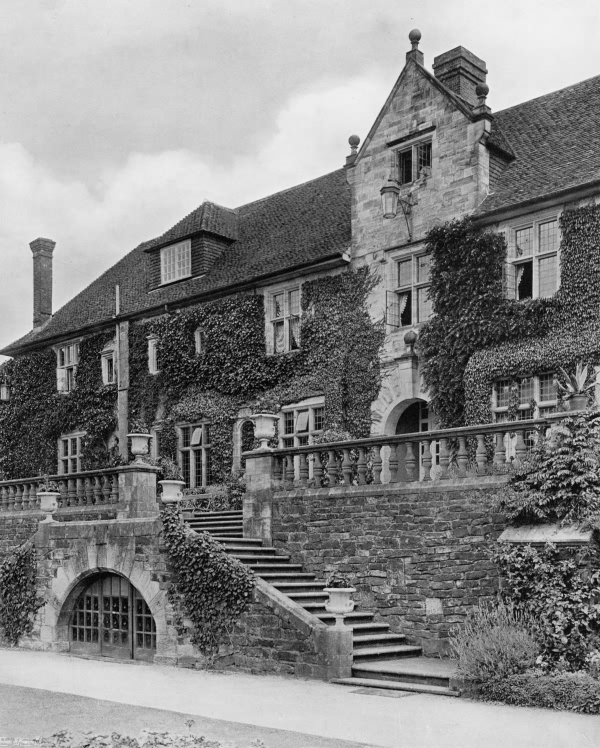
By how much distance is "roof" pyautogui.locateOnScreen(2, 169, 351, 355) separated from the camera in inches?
1016

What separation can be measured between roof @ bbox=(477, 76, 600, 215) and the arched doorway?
10.5 meters

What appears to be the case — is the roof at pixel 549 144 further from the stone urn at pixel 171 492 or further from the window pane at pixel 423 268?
the stone urn at pixel 171 492

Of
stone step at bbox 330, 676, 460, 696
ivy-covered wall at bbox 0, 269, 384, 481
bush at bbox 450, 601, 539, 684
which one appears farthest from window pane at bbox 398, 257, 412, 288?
stone step at bbox 330, 676, 460, 696

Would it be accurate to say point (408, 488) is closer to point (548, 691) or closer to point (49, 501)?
point (548, 691)

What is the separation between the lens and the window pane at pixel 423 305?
73.7ft

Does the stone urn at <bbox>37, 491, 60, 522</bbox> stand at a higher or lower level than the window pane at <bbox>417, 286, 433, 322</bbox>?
lower

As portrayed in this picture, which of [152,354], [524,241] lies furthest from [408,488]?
[152,354]

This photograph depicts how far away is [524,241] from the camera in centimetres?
2094

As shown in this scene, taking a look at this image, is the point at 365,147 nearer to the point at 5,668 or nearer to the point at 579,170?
the point at 579,170

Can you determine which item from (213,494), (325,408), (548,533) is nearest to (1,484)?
(213,494)

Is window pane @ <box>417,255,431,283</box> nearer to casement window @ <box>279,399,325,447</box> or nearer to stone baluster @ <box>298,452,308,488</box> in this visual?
casement window @ <box>279,399,325,447</box>

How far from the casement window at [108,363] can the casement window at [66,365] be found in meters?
1.37

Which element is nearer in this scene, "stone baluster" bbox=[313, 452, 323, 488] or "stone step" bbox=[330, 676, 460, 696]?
"stone step" bbox=[330, 676, 460, 696]

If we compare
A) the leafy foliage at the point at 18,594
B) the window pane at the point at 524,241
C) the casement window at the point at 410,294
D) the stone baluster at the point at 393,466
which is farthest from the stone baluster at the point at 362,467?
the leafy foliage at the point at 18,594
